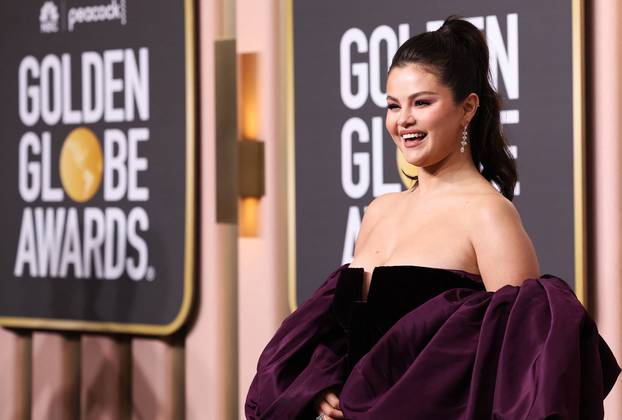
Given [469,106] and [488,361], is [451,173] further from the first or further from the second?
[488,361]

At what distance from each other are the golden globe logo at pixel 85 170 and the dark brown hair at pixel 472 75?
1.42 metres

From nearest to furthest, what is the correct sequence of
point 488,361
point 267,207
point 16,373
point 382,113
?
point 488,361 → point 382,113 → point 267,207 → point 16,373

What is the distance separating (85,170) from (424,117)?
1639 mm

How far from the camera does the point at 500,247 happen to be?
1.52 meters

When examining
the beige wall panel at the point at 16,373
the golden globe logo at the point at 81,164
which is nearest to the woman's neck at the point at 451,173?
the golden globe logo at the point at 81,164

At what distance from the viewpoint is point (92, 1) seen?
119 inches

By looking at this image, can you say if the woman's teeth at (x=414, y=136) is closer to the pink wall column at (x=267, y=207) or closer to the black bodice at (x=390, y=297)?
the black bodice at (x=390, y=297)

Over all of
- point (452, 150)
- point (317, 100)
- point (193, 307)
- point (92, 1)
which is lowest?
point (193, 307)

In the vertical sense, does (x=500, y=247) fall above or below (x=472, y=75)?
below

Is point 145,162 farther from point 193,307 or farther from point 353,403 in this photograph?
point 353,403

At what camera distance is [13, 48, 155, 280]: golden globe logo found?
2.94m

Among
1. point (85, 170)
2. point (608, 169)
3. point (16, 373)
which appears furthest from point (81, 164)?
point (608, 169)

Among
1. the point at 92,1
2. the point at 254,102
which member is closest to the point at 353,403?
the point at 254,102

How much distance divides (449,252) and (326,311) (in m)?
0.23
